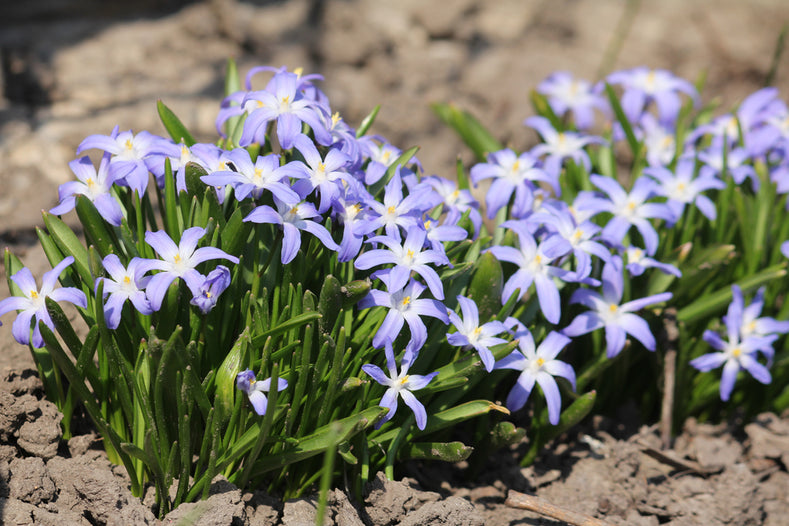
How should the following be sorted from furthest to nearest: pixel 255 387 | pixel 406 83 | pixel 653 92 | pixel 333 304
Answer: pixel 406 83 → pixel 653 92 → pixel 333 304 → pixel 255 387

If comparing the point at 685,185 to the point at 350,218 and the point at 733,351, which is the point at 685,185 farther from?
the point at 350,218

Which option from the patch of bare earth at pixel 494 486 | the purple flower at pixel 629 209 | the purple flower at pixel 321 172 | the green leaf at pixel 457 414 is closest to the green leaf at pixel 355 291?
the purple flower at pixel 321 172

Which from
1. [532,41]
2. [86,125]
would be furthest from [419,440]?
[532,41]

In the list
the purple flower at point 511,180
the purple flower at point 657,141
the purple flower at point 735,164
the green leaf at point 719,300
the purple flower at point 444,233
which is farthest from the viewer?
the purple flower at point 657,141

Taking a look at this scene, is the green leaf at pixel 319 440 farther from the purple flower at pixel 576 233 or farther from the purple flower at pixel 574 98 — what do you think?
the purple flower at pixel 574 98

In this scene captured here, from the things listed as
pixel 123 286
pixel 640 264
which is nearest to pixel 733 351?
pixel 640 264

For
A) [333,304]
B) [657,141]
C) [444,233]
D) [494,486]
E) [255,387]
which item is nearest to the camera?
[255,387]

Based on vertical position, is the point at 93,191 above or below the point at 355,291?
above
